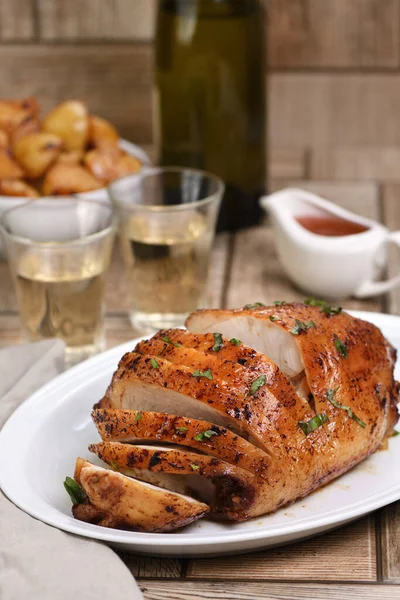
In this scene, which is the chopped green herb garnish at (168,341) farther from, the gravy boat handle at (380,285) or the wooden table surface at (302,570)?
the gravy boat handle at (380,285)

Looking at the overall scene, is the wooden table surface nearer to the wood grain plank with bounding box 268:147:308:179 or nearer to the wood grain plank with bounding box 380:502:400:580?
the wood grain plank with bounding box 380:502:400:580

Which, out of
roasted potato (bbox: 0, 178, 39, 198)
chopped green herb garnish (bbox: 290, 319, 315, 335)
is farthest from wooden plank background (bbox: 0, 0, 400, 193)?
chopped green herb garnish (bbox: 290, 319, 315, 335)

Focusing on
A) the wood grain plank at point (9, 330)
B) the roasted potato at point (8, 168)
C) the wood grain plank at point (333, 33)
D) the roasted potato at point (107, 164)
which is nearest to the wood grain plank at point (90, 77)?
the wood grain plank at point (333, 33)

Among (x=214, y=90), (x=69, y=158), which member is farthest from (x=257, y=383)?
(x=214, y=90)

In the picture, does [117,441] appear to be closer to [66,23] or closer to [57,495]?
[57,495]

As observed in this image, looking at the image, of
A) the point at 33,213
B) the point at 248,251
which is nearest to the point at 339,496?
the point at 33,213
